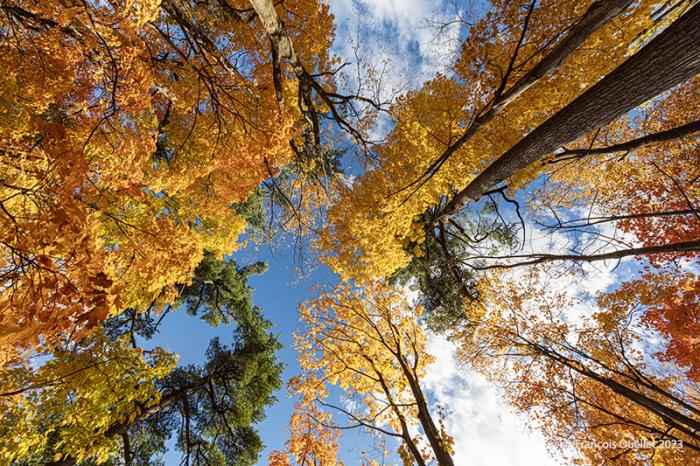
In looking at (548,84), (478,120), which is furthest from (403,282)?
(478,120)

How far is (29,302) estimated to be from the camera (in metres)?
2.35

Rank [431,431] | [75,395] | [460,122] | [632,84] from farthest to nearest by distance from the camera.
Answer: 1. [460,122]
2. [75,395]
3. [431,431]
4. [632,84]

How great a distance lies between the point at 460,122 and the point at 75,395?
10.5 m

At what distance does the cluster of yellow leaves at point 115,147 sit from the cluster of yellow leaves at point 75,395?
0.77m

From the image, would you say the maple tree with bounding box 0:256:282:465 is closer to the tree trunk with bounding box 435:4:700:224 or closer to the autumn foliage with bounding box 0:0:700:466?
the autumn foliage with bounding box 0:0:700:466

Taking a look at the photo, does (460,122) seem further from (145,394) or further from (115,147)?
(145,394)

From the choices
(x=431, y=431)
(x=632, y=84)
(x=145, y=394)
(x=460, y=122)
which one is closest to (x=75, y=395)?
(x=145, y=394)

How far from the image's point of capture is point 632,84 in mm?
2387

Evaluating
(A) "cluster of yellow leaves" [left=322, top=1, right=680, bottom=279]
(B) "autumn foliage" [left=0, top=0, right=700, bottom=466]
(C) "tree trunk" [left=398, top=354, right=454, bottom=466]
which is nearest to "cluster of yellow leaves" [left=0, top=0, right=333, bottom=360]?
(B) "autumn foliage" [left=0, top=0, right=700, bottom=466]

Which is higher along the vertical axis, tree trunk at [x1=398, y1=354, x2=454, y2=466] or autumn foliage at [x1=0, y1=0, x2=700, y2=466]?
autumn foliage at [x1=0, y1=0, x2=700, y2=466]

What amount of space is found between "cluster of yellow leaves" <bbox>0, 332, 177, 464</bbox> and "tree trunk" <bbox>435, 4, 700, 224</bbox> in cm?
772

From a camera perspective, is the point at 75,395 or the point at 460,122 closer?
the point at 75,395

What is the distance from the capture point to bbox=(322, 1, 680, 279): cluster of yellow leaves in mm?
4414

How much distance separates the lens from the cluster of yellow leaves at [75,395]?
3709 mm
